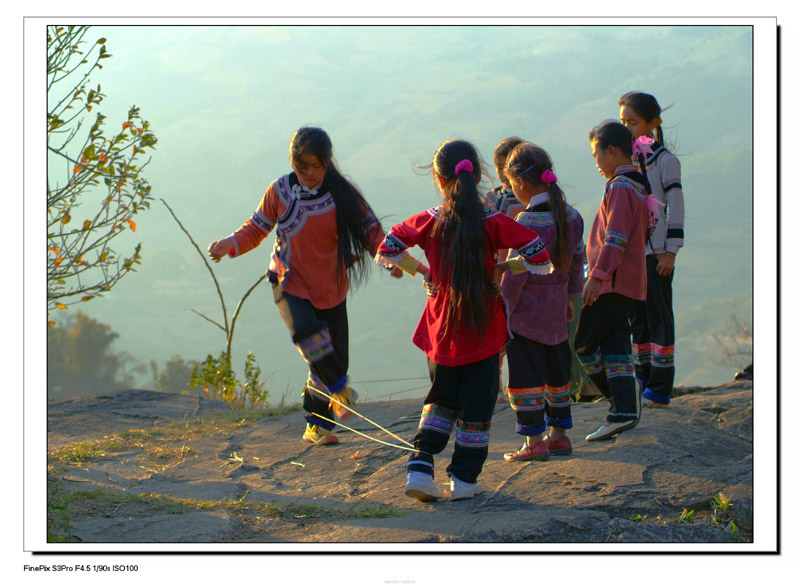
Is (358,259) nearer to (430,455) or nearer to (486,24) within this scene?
(430,455)

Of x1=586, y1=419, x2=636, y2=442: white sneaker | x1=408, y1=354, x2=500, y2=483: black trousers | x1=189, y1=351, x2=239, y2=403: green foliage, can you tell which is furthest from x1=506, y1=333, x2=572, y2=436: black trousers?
x1=189, y1=351, x2=239, y2=403: green foliage

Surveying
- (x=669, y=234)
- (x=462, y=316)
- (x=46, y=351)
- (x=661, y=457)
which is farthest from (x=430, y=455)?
(x=669, y=234)

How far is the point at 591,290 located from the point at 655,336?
52.2 inches

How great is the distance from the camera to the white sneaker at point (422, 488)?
3562mm

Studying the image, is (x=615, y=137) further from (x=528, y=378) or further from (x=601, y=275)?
(x=528, y=378)

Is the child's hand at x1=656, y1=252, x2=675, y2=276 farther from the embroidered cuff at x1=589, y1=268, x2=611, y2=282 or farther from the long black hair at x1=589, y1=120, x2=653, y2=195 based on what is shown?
the embroidered cuff at x1=589, y1=268, x2=611, y2=282

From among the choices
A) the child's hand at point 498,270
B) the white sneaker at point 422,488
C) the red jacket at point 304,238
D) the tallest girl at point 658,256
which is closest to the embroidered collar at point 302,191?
the red jacket at point 304,238

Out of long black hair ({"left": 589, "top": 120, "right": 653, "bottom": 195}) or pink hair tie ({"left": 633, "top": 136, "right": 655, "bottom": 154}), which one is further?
pink hair tie ({"left": 633, "top": 136, "right": 655, "bottom": 154})

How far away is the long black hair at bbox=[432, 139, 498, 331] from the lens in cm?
345

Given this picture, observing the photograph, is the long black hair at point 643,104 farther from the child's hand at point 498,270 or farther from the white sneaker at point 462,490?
the white sneaker at point 462,490

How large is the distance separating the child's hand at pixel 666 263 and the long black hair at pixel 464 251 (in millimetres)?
1990

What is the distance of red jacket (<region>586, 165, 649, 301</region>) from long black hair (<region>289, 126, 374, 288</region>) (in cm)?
137

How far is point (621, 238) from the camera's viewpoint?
4234 mm
